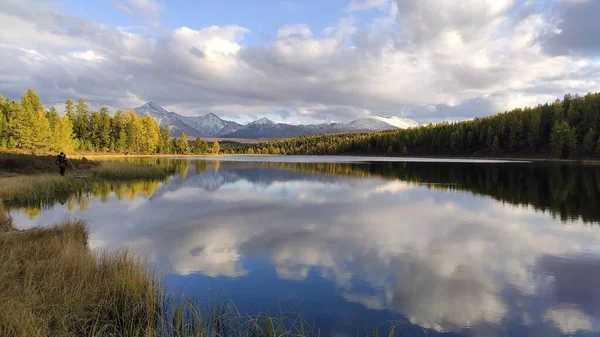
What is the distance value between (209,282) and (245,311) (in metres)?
2.71

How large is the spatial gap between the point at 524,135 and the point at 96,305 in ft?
524

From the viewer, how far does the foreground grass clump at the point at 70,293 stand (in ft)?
22.4

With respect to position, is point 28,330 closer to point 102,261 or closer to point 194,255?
point 102,261

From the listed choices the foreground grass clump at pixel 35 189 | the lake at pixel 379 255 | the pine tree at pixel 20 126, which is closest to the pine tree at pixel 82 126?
the pine tree at pixel 20 126

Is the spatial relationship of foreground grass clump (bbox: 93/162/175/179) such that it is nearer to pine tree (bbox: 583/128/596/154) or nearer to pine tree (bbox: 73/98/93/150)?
pine tree (bbox: 73/98/93/150)

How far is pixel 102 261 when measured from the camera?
35.4ft

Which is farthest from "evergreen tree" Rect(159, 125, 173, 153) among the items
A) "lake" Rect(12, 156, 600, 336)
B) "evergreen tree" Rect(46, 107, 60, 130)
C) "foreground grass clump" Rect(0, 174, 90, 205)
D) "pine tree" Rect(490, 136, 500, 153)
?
"pine tree" Rect(490, 136, 500, 153)

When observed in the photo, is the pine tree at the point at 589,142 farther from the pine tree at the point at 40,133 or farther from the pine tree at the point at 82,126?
the pine tree at the point at 82,126

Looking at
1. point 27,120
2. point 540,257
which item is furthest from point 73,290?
point 27,120

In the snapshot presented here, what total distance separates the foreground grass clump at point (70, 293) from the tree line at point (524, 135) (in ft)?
421

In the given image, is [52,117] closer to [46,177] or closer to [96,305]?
[46,177]

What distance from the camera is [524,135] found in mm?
138125

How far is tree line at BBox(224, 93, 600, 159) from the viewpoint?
111m

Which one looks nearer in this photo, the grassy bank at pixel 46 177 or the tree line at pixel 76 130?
the grassy bank at pixel 46 177
